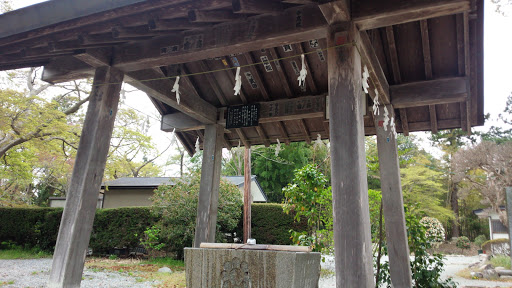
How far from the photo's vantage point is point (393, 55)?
458 cm

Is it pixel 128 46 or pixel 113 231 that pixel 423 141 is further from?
pixel 128 46

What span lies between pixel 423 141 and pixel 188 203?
23605 mm

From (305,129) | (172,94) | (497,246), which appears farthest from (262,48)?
(497,246)

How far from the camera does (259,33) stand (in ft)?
11.4

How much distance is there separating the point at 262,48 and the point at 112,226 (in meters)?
10.9

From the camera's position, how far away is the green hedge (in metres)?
11.7

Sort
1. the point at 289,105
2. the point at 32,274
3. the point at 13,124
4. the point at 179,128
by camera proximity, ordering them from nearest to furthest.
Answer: the point at 289,105, the point at 179,128, the point at 32,274, the point at 13,124

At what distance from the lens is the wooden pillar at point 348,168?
8.67 feet

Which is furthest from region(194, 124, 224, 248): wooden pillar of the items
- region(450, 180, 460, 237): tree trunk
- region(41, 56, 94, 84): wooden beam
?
region(450, 180, 460, 237): tree trunk

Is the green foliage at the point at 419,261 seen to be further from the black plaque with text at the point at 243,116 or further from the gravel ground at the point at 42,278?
the gravel ground at the point at 42,278

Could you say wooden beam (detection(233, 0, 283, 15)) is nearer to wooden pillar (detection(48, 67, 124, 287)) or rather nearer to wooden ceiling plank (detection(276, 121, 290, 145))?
wooden pillar (detection(48, 67, 124, 287))

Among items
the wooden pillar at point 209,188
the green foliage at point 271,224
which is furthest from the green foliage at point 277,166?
the wooden pillar at point 209,188

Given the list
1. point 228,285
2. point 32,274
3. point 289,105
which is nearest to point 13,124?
point 32,274

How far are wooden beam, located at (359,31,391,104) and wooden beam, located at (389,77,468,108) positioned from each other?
201 mm
